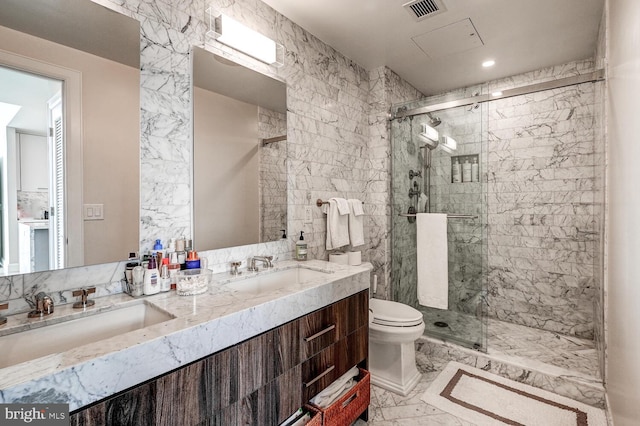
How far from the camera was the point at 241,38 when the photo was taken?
1767 millimetres

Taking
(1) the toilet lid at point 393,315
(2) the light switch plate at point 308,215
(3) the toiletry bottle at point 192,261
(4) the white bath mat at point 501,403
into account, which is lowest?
(4) the white bath mat at point 501,403

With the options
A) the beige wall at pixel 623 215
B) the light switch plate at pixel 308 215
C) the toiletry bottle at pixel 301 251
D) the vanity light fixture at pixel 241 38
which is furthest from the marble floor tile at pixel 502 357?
the vanity light fixture at pixel 241 38

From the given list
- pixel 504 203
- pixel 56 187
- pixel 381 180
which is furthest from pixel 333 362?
pixel 504 203

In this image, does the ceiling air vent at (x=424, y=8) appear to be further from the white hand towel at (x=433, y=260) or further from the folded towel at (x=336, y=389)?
the folded towel at (x=336, y=389)

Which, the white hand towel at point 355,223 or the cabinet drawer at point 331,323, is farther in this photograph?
the white hand towel at point 355,223

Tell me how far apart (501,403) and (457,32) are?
262 cm

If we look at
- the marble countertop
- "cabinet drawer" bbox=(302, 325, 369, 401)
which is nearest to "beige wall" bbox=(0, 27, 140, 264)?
the marble countertop

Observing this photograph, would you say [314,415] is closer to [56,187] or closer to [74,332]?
[74,332]

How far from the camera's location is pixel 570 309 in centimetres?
282

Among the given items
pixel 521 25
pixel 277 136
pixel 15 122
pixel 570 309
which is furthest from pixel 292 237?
pixel 570 309

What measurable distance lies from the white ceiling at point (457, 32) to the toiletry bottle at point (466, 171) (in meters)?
0.97

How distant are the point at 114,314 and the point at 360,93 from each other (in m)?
2.56

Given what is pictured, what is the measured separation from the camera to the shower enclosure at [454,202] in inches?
97.4

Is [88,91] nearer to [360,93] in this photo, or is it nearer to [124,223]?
[124,223]
